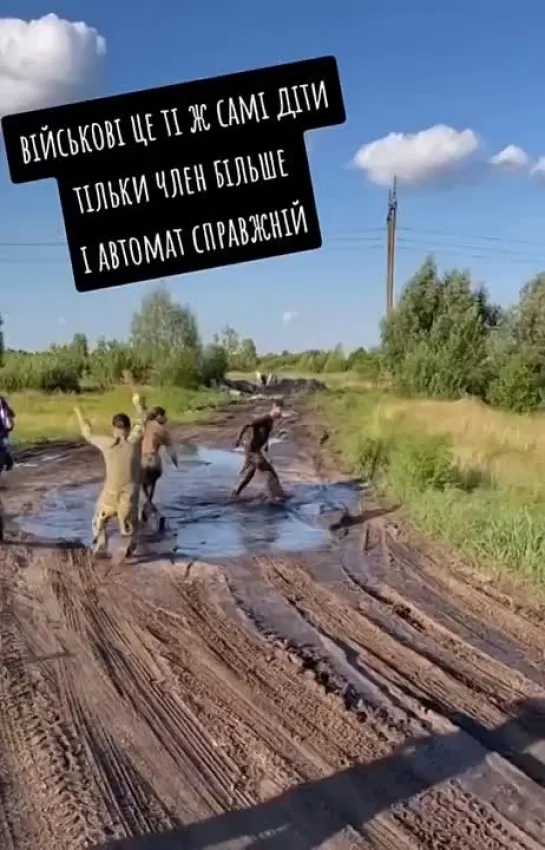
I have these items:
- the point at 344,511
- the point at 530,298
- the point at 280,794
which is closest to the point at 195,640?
the point at 280,794

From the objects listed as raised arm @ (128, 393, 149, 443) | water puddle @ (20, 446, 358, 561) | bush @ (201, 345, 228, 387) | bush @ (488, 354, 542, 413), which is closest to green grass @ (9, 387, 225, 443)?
bush @ (201, 345, 228, 387)

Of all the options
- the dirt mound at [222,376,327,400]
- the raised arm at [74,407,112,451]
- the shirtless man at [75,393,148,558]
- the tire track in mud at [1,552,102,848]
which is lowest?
the dirt mound at [222,376,327,400]

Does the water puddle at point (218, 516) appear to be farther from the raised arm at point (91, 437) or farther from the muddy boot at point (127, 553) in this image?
the raised arm at point (91, 437)

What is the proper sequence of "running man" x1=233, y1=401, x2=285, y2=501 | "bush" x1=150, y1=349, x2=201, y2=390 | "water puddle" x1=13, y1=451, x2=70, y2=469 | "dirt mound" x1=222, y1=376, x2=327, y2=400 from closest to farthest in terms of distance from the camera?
1. "running man" x1=233, y1=401, x2=285, y2=501
2. "water puddle" x1=13, y1=451, x2=70, y2=469
3. "bush" x1=150, y1=349, x2=201, y2=390
4. "dirt mound" x1=222, y1=376, x2=327, y2=400

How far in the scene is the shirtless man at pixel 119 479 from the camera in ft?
34.3

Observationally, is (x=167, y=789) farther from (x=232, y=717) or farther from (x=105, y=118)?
(x=105, y=118)

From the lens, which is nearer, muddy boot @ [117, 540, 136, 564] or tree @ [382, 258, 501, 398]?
muddy boot @ [117, 540, 136, 564]

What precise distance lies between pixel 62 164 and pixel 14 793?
4.10m

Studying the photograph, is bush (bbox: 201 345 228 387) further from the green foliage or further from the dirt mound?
the green foliage

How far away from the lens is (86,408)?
36.5 metres

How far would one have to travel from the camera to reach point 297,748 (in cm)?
541

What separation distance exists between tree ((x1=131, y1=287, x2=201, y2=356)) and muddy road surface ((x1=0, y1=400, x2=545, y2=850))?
45.2 meters

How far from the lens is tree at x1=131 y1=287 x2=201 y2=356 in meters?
56.0

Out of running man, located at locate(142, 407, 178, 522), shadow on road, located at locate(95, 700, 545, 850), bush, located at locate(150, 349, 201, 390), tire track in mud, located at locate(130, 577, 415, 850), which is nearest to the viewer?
shadow on road, located at locate(95, 700, 545, 850)
